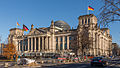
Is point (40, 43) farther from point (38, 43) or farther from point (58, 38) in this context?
point (58, 38)

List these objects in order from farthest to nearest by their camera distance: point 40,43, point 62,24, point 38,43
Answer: point 62,24, point 40,43, point 38,43

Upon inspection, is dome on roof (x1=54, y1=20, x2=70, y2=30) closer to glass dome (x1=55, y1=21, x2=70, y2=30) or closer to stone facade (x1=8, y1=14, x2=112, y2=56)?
glass dome (x1=55, y1=21, x2=70, y2=30)

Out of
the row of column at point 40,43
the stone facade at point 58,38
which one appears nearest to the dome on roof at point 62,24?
the stone facade at point 58,38

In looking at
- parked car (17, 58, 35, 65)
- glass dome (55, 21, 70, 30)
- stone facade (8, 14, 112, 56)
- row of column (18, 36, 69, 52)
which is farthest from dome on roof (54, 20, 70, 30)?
parked car (17, 58, 35, 65)

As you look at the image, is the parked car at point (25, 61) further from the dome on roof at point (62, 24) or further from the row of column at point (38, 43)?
the dome on roof at point (62, 24)

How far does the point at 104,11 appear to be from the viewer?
1798 cm

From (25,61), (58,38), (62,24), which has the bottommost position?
(25,61)

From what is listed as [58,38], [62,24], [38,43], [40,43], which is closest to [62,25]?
[62,24]

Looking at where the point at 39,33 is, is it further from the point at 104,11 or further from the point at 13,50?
the point at 104,11

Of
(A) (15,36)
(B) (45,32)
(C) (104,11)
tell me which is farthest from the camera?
(A) (15,36)

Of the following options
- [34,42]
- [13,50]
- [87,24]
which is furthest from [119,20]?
→ [34,42]

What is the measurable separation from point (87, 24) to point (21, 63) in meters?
69.8

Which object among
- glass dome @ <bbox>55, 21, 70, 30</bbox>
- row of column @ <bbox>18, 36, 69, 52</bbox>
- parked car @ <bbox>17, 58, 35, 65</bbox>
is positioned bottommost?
parked car @ <bbox>17, 58, 35, 65</bbox>

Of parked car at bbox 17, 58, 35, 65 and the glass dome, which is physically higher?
the glass dome
